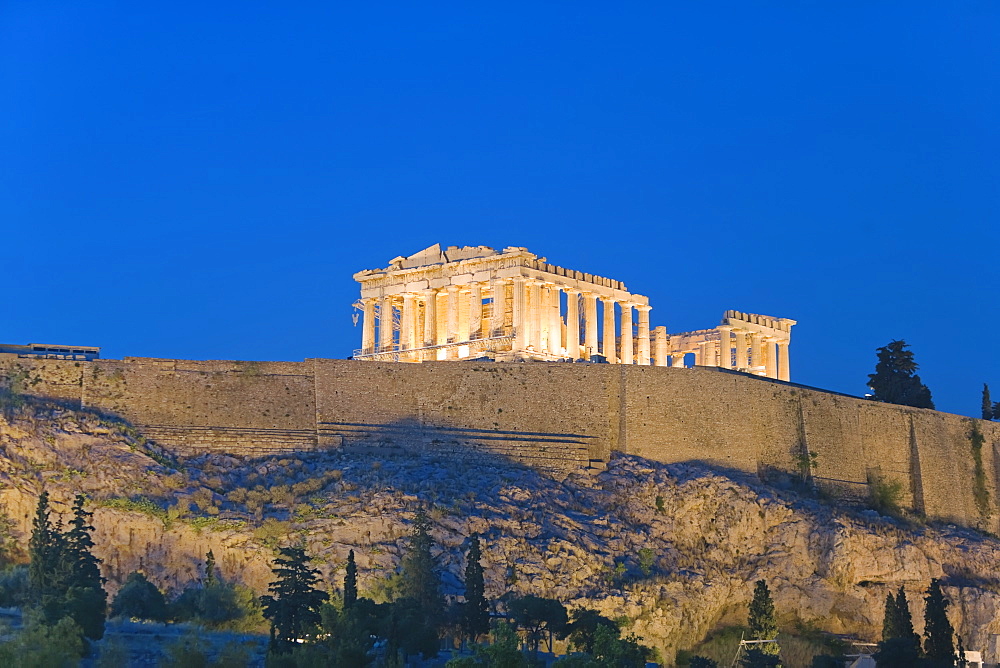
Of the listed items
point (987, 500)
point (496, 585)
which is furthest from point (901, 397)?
point (496, 585)

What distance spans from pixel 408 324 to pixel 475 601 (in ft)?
100

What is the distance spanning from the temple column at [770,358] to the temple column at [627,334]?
331 inches

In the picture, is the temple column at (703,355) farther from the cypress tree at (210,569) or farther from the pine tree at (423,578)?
the cypress tree at (210,569)

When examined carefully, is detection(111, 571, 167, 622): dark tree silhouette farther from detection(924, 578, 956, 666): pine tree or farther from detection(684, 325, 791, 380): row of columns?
detection(684, 325, 791, 380): row of columns

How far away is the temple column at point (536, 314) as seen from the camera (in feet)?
241

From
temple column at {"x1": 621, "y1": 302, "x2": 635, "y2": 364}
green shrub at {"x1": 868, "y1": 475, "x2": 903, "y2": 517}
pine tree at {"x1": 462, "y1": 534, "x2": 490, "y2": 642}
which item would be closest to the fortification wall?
green shrub at {"x1": 868, "y1": 475, "x2": 903, "y2": 517}

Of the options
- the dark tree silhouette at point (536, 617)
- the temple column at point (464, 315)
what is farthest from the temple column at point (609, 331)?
the dark tree silhouette at point (536, 617)

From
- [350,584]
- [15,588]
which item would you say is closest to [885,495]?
[350,584]

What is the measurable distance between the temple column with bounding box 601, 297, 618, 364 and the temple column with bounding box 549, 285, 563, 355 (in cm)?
283

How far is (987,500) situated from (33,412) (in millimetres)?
38350

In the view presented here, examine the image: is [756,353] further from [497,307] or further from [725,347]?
[497,307]

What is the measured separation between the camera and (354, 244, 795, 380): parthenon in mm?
73812

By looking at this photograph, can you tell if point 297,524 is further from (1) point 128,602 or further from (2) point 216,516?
(1) point 128,602

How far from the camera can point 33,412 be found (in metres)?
55.0
